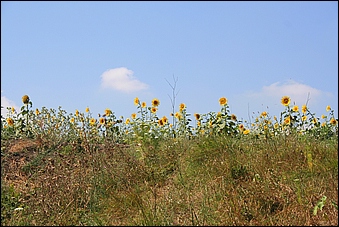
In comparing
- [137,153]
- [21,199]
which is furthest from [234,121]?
[21,199]

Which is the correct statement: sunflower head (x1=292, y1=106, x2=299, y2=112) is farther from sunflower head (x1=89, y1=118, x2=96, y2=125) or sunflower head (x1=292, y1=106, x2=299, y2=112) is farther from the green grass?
sunflower head (x1=89, y1=118, x2=96, y2=125)

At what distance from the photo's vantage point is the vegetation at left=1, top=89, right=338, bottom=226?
4.25 m

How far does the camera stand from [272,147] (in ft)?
17.2

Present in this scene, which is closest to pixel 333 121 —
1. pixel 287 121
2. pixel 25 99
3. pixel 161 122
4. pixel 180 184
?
pixel 287 121

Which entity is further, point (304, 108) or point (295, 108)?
point (295, 108)

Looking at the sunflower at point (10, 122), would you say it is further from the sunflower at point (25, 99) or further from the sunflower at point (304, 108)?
the sunflower at point (304, 108)

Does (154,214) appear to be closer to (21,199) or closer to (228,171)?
(228,171)

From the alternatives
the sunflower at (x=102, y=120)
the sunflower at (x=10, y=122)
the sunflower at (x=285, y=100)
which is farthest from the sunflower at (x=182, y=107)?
the sunflower at (x=10, y=122)

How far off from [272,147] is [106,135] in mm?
2595

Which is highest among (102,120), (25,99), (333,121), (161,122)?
(25,99)

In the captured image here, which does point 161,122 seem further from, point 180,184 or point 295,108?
point 295,108

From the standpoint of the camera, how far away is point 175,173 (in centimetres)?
568

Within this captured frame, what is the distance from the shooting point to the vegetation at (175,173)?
13.9 feet

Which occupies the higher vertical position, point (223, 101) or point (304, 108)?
point (223, 101)
